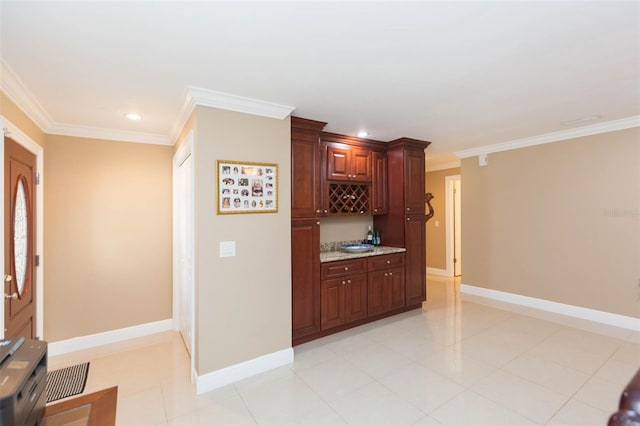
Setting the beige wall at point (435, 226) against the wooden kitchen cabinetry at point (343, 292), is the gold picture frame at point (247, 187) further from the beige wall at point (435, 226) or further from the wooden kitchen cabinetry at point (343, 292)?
the beige wall at point (435, 226)

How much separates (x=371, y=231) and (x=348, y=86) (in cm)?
257

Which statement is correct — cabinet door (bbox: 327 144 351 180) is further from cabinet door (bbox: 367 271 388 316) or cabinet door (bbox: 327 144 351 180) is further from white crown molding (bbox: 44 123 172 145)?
white crown molding (bbox: 44 123 172 145)

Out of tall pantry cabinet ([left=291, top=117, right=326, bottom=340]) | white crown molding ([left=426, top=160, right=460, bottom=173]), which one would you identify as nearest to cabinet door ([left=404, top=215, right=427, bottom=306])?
tall pantry cabinet ([left=291, top=117, right=326, bottom=340])

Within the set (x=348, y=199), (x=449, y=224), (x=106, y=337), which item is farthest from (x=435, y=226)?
(x=106, y=337)

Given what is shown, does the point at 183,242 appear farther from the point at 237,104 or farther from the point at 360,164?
the point at 360,164

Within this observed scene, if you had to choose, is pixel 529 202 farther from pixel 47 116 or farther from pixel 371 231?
pixel 47 116

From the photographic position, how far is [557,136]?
3.98 metres

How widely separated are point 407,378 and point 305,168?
2.19m

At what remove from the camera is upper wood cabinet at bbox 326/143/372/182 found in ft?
12.1

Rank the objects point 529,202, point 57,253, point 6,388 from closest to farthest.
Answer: point 6,388 < point 57,253 < point 529,202

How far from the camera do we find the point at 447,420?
6.60ft

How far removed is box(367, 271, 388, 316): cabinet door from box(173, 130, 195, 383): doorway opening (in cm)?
209

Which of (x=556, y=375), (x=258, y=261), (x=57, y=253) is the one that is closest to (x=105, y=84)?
(x=258, y=261)

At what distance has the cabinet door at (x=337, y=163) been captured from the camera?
3.68 metres
